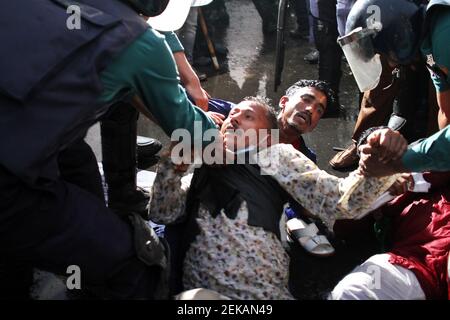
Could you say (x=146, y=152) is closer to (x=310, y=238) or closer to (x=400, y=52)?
(x=310, y=238)

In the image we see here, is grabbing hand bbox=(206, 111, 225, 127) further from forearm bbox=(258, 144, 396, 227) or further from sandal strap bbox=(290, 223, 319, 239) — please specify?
sandal strap bbox=(290, 223, 319, 239)

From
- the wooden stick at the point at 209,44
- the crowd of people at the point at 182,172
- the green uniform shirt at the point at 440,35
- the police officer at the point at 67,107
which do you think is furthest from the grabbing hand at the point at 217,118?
the wooden stick at the point at 209,44

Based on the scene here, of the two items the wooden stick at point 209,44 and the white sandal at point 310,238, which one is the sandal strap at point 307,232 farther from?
the wooden stick at point 209,44

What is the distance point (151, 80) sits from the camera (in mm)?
1801

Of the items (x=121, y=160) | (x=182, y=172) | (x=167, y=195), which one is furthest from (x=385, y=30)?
(x=121, y=160)

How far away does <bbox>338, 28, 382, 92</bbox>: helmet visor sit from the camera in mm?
2723

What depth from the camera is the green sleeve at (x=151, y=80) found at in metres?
1.74

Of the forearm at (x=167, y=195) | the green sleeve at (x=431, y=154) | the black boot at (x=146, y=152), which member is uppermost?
the green sleeve at (x=431, y=154)

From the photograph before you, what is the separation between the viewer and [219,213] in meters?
2.40

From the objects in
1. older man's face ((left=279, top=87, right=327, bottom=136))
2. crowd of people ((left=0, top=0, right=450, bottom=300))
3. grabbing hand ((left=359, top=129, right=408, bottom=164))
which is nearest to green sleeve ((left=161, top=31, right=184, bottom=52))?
crowd of people ((left=0, top=0, right=450, bottom=300))

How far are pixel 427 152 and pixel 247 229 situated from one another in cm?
Answer: 87

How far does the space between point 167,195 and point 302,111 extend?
95cm

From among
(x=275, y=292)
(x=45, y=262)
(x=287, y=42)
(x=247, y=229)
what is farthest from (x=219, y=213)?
→ (x=287, y=42)

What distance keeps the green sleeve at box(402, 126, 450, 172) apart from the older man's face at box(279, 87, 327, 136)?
0.68m
